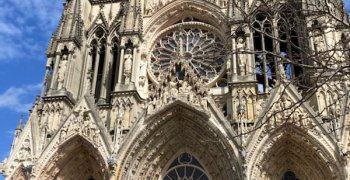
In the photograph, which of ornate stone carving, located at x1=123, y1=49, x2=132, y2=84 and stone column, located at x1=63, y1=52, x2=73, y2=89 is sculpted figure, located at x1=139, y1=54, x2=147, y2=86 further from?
stone column, located at x1=63, y1=52, x2=73, y2=89

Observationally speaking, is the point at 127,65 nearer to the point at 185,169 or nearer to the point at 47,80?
the point at 47,80

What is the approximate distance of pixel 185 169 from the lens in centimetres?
1457

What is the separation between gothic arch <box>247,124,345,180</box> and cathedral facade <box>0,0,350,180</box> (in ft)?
0.10

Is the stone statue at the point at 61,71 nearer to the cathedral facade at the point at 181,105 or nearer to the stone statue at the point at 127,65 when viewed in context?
the cathedral facade at the point at 181,105

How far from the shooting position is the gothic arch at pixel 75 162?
46.7 ft

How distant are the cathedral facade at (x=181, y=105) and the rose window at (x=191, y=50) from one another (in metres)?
0.05

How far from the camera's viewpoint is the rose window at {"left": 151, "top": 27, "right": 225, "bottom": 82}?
1720 centimetres

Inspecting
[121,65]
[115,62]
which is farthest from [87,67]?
[121,65]

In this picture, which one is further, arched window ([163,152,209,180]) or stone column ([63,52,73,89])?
stone column ([63,52,73,89])

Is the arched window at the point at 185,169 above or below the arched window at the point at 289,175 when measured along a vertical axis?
above

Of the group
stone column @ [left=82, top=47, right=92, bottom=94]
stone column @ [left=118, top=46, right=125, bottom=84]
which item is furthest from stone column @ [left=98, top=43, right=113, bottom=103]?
stone column @ [left=118, top=46, right=125, bottom=84]

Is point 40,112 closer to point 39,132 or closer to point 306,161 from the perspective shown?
point 39,132

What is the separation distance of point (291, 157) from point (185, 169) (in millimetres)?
3432

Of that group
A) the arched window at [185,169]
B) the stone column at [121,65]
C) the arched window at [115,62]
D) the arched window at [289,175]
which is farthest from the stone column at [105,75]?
the arched window at [289,175]
